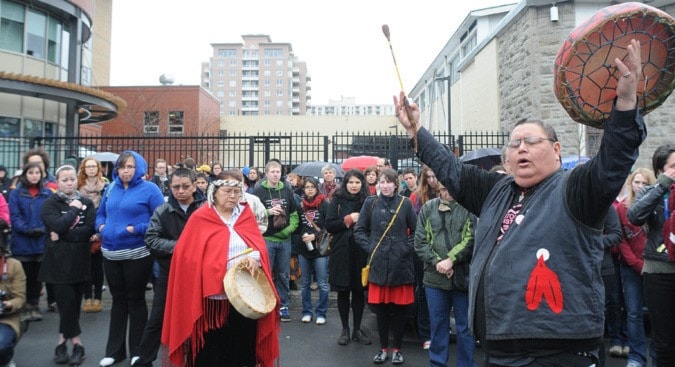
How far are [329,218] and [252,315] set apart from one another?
2719 millimetres

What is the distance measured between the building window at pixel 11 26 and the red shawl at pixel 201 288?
1712 centimetres

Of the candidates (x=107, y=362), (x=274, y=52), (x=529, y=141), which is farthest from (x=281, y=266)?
(x=274, y=52)

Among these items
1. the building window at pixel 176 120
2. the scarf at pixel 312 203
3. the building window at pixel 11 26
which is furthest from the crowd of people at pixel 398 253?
the building window at pixel 176 120

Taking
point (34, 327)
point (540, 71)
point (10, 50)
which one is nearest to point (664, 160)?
point (34, 327)

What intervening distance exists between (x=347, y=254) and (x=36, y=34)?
17.2 m

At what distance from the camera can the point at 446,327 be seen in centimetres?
502

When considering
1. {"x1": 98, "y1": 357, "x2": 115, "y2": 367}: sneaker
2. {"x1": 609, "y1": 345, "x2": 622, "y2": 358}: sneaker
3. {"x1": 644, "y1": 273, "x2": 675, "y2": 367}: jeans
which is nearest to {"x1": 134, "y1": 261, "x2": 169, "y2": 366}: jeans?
{"x1": 98, "y1": 357, "x2": 115, "y2": 367}: sneaker

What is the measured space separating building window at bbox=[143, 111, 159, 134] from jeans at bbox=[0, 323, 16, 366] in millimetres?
30414

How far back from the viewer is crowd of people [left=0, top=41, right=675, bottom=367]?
221cm

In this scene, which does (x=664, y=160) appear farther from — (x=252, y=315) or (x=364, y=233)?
A: (x=252, y=315)

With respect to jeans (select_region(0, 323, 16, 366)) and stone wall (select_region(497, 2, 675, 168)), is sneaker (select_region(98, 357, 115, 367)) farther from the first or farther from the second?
stone wall (select_region(497, 2, 675, 168))

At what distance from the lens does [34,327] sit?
6.77 metres

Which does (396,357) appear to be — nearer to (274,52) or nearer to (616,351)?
(616,351)

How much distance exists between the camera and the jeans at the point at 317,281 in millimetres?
7145
